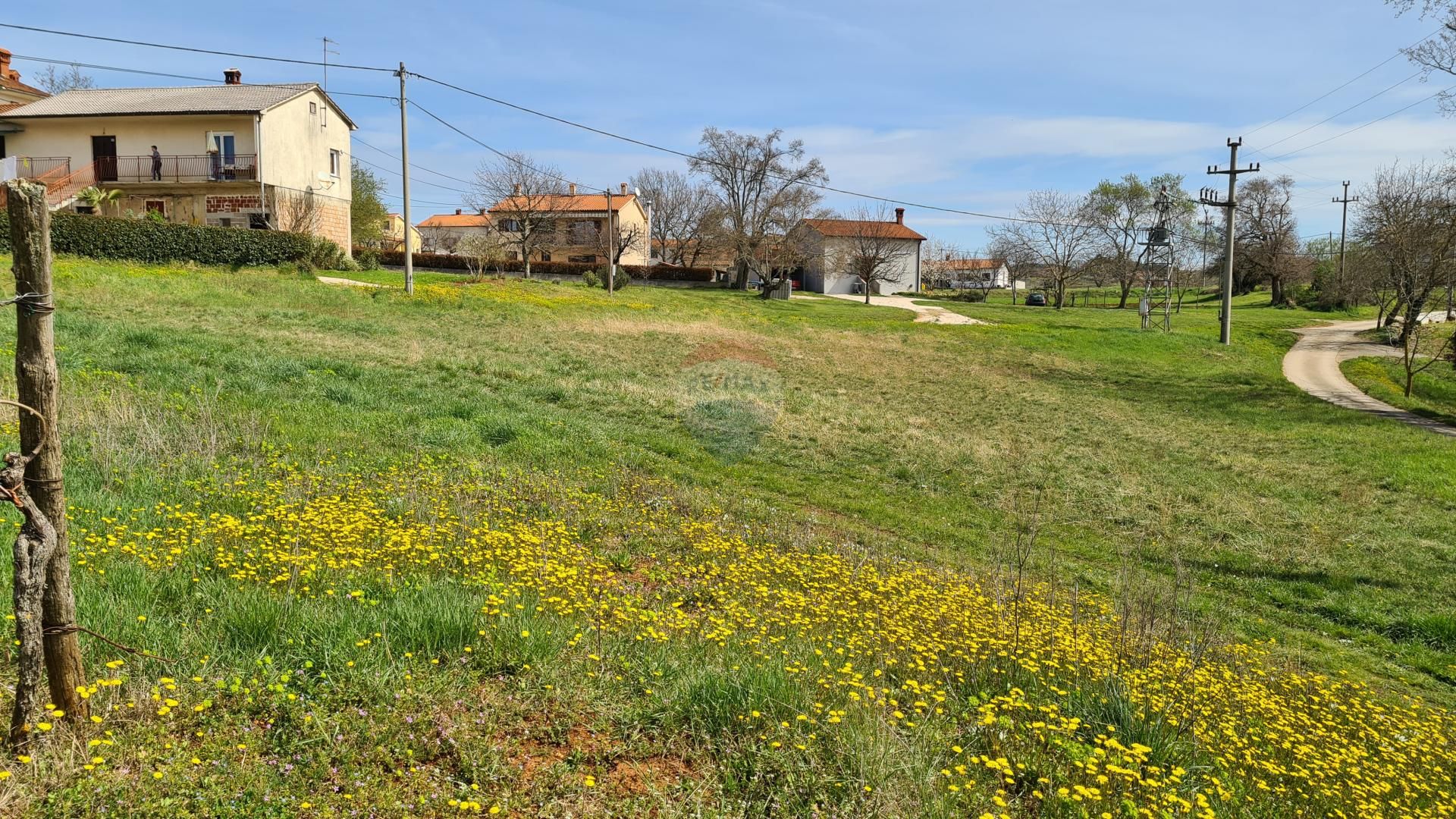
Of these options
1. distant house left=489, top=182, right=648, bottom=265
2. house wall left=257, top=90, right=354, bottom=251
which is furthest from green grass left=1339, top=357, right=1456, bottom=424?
distant house left=489, top=182, right=648, bottom=265

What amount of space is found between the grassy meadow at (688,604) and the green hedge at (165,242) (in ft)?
38.1

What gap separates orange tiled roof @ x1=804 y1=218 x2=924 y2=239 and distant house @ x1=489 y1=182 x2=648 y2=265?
15686 millimetres

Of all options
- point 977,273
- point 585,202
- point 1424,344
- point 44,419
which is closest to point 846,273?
point 585,202

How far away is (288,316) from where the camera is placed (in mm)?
20609

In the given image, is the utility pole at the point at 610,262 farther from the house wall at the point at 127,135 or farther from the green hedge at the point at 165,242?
the house wall at the point at 127,135

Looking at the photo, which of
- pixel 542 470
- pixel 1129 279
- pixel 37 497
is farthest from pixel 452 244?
pixel 37 497

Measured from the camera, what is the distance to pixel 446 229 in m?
91.2

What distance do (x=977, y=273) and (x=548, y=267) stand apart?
6177cm

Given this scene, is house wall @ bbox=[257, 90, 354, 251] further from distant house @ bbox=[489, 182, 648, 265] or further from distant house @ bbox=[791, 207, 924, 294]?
distant house @ bbox=[791, 207, 924, 294]

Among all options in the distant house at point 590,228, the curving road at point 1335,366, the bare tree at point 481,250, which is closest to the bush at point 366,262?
the bare tree at point 481,250

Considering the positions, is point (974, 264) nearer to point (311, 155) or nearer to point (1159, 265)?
point (1159, 265)

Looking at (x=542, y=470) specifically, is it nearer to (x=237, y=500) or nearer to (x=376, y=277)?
(x=237, y=500)

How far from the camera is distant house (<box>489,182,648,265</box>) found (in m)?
67.4

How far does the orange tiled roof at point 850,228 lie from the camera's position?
209ft
